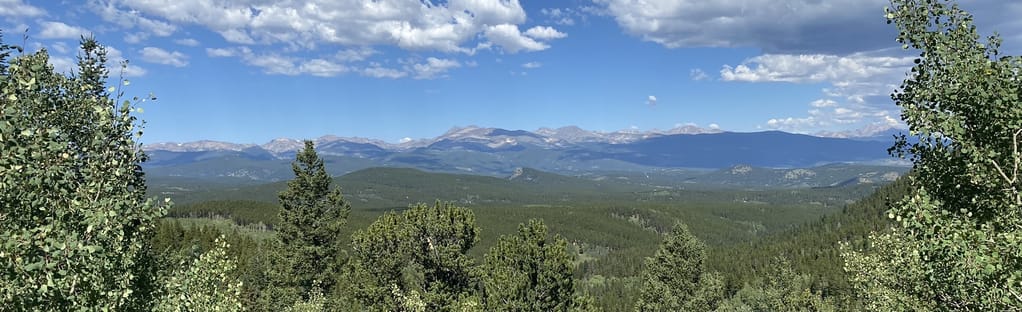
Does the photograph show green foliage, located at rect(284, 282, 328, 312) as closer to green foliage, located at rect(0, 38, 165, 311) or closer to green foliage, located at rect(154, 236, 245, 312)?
green foliage, located at rect(154, 236, 245, 312)

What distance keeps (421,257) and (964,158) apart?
114ft

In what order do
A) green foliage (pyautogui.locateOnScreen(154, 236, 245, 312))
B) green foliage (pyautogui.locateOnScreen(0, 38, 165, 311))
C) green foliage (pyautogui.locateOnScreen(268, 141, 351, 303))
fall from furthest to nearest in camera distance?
green foliage (pyautogui.locateOnScreen(268, 141, 351, 303)), green foliage (pyautogui.locateOnScreen(154, 236, 245, 312)), green foliage (pyautogui.locateOnScreen(0, 38, 165, 311))

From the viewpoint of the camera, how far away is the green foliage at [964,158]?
32.3 feet

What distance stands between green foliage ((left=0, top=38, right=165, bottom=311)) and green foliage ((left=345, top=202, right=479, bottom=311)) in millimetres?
27765

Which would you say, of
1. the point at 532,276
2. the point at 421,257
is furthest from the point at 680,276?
the point at 421,257

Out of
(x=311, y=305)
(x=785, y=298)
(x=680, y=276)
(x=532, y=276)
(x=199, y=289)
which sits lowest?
(x=785, y=298)

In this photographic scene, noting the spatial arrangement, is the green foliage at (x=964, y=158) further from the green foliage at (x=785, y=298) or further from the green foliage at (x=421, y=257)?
the green foliage at (x=785, y=298)

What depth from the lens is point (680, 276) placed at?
6300 cm

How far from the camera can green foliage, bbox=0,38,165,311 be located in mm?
8102

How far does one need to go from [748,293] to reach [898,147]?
469ft

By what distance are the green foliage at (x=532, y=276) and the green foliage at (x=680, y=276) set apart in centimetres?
2630

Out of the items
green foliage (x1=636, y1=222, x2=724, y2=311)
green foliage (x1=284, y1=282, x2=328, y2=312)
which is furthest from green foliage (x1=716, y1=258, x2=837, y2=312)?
green foliage (x1=284, y1=282, x2=328, y2=312)

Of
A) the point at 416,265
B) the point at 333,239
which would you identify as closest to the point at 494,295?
the point at 416,265

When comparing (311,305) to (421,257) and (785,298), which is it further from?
(785,298)
